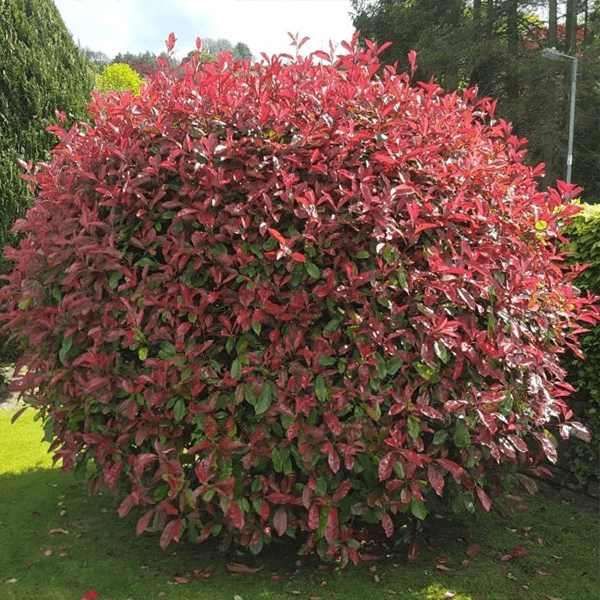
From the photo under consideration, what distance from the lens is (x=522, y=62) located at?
962 inches

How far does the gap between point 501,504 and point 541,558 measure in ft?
1.08

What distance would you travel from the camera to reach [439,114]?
146 inches

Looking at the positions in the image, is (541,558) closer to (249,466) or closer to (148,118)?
(249,466)

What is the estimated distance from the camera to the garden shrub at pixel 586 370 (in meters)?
4.49

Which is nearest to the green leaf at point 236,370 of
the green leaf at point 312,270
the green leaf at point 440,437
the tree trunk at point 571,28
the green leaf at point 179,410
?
the green leaf at point 179,410

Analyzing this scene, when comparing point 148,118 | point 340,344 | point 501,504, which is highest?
point 148,118

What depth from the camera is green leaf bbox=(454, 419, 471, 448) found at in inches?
126

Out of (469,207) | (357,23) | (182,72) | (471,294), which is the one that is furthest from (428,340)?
(357,23)

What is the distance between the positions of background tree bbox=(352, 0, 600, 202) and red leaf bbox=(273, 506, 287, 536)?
22.4 metres

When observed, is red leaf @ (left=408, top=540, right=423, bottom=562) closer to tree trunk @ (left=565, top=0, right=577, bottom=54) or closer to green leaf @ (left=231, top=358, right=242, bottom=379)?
green leaf @ (left=231, top=358, right=242, bottom=379)

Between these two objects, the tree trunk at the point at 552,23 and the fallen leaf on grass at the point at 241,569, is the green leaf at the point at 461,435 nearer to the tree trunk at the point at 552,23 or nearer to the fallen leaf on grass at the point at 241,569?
the fallen leaf on grass at the point at 241,569

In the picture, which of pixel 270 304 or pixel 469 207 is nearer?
pixel 270 304

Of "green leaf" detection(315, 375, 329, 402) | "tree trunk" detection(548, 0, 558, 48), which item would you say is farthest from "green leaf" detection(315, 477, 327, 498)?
"tree trunk" detection(548, 0, 558, 48)

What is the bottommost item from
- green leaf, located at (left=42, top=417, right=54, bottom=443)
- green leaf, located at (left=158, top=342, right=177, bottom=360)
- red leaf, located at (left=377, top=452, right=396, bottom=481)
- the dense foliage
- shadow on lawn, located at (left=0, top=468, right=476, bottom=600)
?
shadow on lawn, located at (left=0, top=468, right=476, bottom=600)
